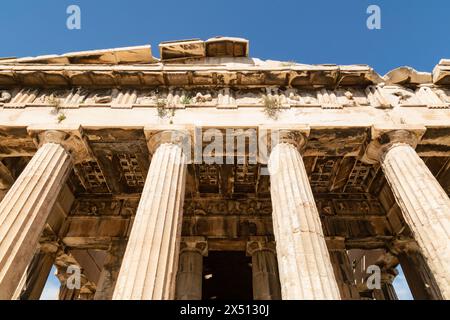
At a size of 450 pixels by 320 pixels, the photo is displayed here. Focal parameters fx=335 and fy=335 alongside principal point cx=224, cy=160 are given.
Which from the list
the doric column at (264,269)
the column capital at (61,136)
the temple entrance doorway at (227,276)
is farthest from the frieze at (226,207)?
the column capital at (61,136)

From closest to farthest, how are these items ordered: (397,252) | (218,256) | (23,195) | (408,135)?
1. (23,195)
2. (408,135)
3. (397,252)
4. (218,256)

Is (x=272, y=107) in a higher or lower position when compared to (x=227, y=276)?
higher

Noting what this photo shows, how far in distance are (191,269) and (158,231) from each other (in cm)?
423

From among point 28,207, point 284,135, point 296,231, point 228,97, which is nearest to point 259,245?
point 284,135

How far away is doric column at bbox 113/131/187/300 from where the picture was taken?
20.4ft

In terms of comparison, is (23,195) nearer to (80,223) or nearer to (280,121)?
(80,223)

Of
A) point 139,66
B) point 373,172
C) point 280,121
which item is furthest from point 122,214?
point 373,172

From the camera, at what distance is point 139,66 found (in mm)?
11344

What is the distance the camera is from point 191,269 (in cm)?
1095

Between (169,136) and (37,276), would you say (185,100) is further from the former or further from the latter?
(37,276)

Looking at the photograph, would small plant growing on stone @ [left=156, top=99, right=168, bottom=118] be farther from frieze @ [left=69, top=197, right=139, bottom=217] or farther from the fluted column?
the fluted column

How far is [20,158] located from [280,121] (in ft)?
30.1

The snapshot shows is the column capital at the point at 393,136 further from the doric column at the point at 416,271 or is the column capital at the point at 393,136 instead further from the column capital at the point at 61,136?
the column capital at the point at 61,136
